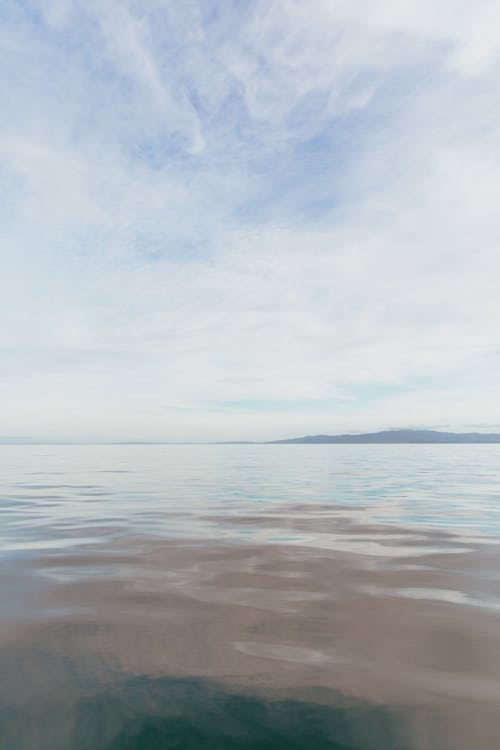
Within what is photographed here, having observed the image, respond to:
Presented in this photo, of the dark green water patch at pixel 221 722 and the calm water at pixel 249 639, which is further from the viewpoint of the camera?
the calm water at pixel 249 639

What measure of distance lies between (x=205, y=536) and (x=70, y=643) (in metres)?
4.83

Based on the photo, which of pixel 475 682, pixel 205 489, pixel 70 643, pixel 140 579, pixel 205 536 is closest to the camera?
pixel 475 682

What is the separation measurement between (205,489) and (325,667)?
46.7 ft

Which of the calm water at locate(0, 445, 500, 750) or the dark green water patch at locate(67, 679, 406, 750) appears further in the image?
the calm water at locate(0, 445, 500, 750)

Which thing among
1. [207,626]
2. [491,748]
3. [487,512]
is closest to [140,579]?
[207,626]

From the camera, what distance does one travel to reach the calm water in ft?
9.37

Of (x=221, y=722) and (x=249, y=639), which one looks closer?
(x=221, y=722)

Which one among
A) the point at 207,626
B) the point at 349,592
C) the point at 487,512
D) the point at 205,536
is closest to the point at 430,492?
the point at 487,512

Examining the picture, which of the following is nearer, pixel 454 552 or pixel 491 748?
pixel 491 748

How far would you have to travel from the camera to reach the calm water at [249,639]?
112 inches

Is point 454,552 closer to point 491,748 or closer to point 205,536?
point 205,536

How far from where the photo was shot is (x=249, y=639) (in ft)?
13.4

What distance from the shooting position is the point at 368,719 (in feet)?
9.66

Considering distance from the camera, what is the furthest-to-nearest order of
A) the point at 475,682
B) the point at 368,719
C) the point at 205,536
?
the point at 205,536
the point at 475,682
the point at 368,719
